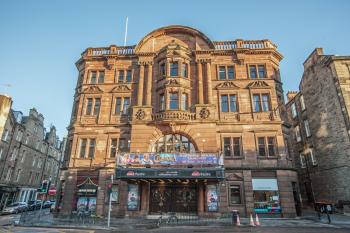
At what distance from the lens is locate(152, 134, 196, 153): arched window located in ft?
76.5

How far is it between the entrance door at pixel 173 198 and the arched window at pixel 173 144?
3725 mm

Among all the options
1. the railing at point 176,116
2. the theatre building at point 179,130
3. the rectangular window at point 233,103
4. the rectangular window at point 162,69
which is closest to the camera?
the theatre building at point 179,130

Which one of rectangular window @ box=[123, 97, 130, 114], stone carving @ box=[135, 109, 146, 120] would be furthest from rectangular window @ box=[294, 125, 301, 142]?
rectangular window @ box=[123, 97, 130, 114]

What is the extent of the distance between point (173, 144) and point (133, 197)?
6663 mm

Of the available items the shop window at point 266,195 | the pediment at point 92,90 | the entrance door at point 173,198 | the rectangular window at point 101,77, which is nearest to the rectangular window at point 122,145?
the entrance door at point 173,198

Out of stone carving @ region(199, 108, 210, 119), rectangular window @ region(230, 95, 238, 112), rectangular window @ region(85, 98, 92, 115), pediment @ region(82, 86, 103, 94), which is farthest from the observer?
pediment @ region(82, 86, 103, 94)

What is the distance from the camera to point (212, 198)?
20.9 meters

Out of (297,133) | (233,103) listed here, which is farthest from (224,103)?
(297,133)

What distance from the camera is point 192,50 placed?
2761 cm

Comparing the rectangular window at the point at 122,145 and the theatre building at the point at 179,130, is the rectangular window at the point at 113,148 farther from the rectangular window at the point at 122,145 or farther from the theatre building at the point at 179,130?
the rectangular window at the point at 122,145

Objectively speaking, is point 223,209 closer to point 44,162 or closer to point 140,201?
point 140,201

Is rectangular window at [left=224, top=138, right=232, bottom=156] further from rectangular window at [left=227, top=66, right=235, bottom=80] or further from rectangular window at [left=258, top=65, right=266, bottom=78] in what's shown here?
rectangular window at [left=258, top=65, right=266, bottom=78]

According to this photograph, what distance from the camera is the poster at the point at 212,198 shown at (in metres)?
20.6

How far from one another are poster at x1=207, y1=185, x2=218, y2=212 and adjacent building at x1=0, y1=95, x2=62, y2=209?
26.9 meters
